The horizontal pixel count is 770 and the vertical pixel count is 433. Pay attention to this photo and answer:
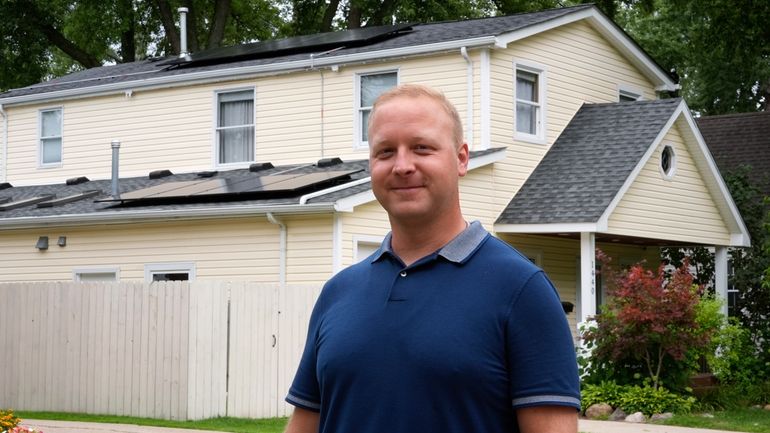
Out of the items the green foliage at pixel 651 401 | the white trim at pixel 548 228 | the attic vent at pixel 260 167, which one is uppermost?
the attic vent at pixel 260 167

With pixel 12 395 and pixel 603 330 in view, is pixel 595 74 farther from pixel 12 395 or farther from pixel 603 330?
pixel 12 395

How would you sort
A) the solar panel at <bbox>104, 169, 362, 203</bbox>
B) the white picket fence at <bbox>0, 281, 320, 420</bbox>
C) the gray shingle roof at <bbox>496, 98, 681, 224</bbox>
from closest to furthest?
the white picket fence at <bbox>0, 281, 320, 420</bbox>, the solar panel at <bbox>104, 169, 362, 203</bbox>, the gray shingle roof at <bbox>496, 98, 681, 224</bbox>

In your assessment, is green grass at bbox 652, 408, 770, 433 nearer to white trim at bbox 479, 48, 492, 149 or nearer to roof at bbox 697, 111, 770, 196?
white trim at bbox 479, 48, 492, 149

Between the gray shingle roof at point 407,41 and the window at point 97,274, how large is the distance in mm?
4736

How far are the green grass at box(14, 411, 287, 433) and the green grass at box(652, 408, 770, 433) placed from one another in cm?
502

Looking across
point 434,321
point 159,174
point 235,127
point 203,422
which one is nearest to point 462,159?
point 434,321

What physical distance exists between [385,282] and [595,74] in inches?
895

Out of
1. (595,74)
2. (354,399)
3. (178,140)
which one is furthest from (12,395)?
(354,399)

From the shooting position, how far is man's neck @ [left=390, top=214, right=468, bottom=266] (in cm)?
331

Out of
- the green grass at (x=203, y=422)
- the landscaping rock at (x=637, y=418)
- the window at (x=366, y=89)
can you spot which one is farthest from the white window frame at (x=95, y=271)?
the landscaping rock at (x=637, y=418)

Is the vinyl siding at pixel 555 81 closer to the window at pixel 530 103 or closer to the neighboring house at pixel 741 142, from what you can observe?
the window at pixel 530 103

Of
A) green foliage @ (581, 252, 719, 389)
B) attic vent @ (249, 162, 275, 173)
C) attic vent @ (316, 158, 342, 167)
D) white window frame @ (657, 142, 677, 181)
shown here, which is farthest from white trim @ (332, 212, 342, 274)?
white window frame @ (657, 142, 677, 181)

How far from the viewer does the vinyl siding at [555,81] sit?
22.8 meters

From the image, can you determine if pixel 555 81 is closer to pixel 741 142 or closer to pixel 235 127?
pixel 235 127
